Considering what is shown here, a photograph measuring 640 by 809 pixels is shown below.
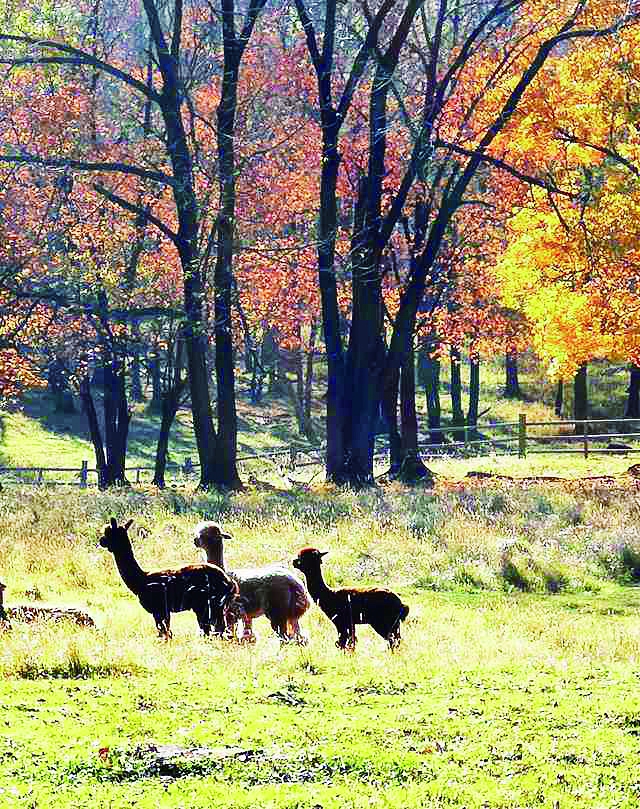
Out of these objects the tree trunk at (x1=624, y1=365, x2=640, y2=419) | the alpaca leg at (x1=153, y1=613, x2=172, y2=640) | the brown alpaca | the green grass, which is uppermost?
the tree trunk at (x1=624, y1=365, x2=640, y2=419)

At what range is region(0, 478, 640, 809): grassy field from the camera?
19.9ft

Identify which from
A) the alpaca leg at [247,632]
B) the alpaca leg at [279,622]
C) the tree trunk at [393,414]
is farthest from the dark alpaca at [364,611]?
the tree trunk at [393,414]

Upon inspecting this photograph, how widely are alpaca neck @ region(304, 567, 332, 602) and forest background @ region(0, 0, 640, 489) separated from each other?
13.4 metres

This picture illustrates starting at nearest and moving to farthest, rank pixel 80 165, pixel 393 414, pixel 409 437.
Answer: pixel 80 165, pixel 409 437, pixel 393 414

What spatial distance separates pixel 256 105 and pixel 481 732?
31849 millimetres

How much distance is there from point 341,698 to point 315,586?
260 cm

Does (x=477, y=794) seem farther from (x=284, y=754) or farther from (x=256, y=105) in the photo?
(x=256, y=105)

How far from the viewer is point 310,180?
136ft

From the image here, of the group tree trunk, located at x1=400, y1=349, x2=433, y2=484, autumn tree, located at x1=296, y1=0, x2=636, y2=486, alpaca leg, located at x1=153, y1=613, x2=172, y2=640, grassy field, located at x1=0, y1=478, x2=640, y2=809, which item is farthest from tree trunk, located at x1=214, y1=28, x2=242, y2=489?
alpaca leg, located at x1=153, y1=613, x2=172, y2=640

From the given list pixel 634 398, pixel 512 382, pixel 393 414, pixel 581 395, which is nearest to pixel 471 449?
pixel 581 395

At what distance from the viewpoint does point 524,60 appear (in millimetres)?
29859

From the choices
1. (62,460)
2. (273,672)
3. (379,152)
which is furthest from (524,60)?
(62,460)

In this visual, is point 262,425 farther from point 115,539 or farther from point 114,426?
point 115,539

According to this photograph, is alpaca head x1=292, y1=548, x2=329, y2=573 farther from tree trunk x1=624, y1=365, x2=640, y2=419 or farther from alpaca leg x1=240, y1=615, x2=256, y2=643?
tree trunk x1=624, y1=365, x2=640, y2=419
